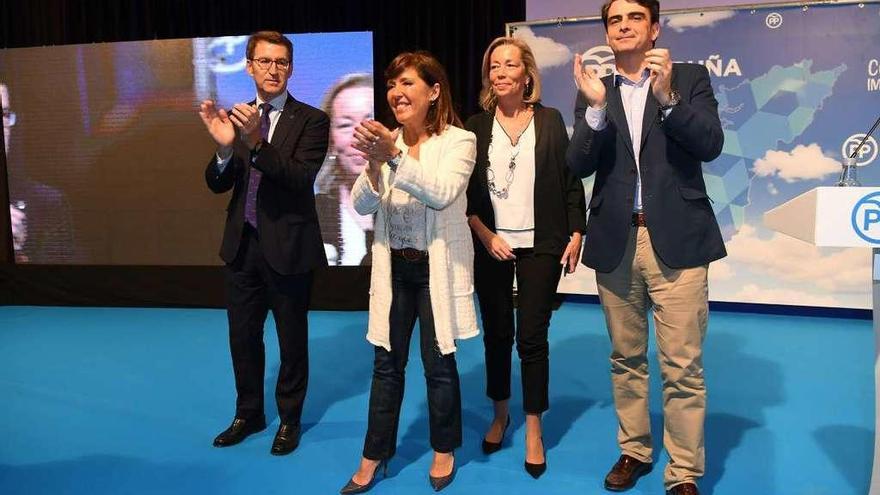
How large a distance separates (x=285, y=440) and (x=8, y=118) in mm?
4410

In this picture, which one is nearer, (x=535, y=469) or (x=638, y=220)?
(x=638, y=220)

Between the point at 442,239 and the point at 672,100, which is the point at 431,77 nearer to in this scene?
the point at 442,239

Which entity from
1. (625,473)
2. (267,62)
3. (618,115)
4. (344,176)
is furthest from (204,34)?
(625,473)

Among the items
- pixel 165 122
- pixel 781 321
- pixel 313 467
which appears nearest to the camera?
pixel 313 467

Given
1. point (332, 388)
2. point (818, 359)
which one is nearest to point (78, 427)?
point (332, 388)

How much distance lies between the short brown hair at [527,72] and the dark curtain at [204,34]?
2.80m

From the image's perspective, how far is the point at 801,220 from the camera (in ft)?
5.74

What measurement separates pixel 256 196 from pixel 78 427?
1.33 metres

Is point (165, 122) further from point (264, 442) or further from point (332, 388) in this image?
point (264, 442)

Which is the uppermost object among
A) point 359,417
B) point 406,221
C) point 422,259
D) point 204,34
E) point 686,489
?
point 204,34

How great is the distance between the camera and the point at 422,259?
2.18 m

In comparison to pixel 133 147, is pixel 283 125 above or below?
above

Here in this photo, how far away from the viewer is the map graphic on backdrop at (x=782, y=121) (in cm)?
461

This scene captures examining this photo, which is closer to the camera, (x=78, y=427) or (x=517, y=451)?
(x=517, y=451)
